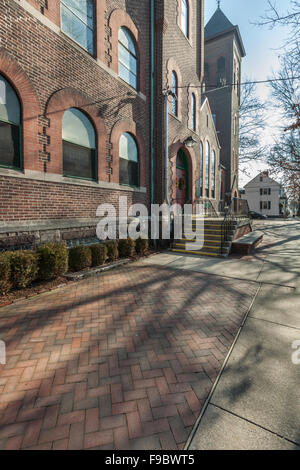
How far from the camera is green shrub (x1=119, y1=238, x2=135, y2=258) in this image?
812 centimetres

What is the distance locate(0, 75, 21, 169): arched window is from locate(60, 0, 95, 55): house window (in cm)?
305

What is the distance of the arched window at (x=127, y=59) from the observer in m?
8.77

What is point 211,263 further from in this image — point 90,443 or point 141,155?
point 90,443

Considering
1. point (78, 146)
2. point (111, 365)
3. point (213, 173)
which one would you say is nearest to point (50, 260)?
point (111, 365)

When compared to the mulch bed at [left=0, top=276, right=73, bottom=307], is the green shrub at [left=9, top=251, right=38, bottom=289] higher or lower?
higher

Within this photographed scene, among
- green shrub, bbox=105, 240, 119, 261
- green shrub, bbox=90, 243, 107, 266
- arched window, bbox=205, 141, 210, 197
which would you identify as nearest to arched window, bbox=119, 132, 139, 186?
green shrub, bbox=105, 240, 119, 261

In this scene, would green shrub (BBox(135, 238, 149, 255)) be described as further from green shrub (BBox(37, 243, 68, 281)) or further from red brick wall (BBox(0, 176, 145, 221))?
green shrub (BBox(37, 243, 68, 281))

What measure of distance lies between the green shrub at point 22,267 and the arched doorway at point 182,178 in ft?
31.6

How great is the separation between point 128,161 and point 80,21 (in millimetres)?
4471

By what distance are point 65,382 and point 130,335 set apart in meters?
1.09

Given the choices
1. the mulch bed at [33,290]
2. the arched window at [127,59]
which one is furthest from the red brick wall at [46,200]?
the arched window at [127,59]

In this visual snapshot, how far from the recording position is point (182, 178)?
539 inches

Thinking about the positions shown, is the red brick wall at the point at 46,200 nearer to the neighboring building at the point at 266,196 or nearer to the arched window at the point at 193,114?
the arched window at the point at 193,114

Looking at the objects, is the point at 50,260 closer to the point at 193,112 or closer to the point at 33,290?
the point at 33,290
